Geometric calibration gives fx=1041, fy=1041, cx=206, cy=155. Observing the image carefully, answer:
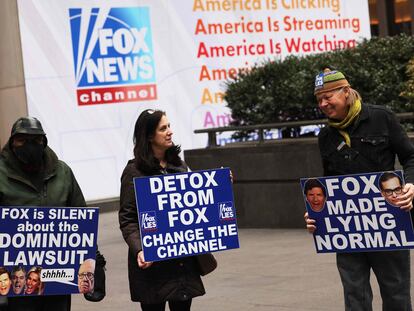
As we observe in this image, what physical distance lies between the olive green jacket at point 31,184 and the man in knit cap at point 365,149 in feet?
5.16

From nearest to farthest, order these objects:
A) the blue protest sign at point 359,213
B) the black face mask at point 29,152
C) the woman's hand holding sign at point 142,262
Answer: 1. the black face mask at point 29,152
2. the blue protest sign at point 359,213
3. the woman's hand holding sign at point 142,262

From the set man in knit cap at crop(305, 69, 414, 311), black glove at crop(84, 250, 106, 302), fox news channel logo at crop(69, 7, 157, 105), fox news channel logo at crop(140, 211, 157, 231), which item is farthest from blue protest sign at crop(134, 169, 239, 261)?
fox news channel logo at crop(69, 7, 157, 105)

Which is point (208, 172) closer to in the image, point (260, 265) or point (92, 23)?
point (260, 265)

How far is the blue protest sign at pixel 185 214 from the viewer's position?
6145 millimetres

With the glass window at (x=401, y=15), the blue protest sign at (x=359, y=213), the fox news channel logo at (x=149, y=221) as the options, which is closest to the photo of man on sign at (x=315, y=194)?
the blue protest sign at (x=359, y=213)

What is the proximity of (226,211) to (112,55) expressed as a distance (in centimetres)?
1272

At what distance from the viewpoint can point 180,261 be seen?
621cm

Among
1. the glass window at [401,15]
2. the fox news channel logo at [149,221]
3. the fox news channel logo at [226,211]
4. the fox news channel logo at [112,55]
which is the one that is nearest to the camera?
the fox news channel logo at [149,221]

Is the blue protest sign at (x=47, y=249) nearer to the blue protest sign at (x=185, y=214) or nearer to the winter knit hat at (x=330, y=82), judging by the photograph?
the blue protest sign at (x=185, y=214)

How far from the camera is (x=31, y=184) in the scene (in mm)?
5934

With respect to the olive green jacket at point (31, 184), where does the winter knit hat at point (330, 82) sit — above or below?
above

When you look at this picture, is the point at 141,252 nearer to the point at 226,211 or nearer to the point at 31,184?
the point at 226,211

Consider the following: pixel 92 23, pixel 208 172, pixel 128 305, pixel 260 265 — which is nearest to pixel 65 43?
pixel 92 23

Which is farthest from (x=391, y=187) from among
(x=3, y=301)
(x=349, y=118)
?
(x=3, y=301)
